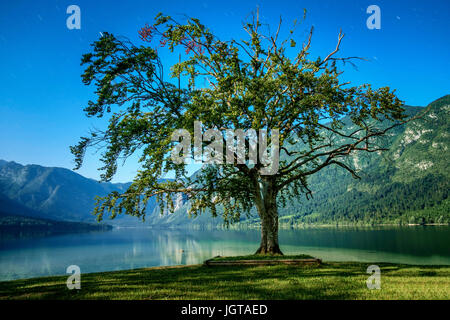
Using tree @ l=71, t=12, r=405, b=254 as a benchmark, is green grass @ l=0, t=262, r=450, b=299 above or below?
below

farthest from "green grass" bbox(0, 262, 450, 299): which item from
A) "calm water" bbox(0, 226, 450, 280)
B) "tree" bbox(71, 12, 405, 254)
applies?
"calm water" bbox(0, 226, 450, 280)

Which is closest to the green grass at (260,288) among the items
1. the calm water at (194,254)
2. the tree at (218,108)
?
Result: the tree at (218,108)

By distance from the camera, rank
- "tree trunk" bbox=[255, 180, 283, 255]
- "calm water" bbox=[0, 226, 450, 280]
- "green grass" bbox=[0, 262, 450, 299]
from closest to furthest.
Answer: "green grass" bbox=[0, 262, 450, 299], "tree trunk" bbox=[255, 180, 283, 255], "calm water" bbox=[0, 226, 450, 280]

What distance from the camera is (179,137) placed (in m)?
18.9

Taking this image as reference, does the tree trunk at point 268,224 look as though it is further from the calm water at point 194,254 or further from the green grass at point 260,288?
the calm water at point 194,254

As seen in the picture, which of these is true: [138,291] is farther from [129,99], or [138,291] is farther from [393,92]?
[393,92]

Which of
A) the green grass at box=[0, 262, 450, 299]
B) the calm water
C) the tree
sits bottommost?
the calm water

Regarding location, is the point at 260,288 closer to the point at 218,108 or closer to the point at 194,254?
the point at 218,108

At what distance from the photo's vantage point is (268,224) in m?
22.8

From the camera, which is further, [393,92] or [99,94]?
[393,92]

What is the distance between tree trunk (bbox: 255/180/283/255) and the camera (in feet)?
73.4

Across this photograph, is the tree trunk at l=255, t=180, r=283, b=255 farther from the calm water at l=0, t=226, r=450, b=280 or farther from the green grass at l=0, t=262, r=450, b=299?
the calm water at l=0, t=226, r=450, b=280
